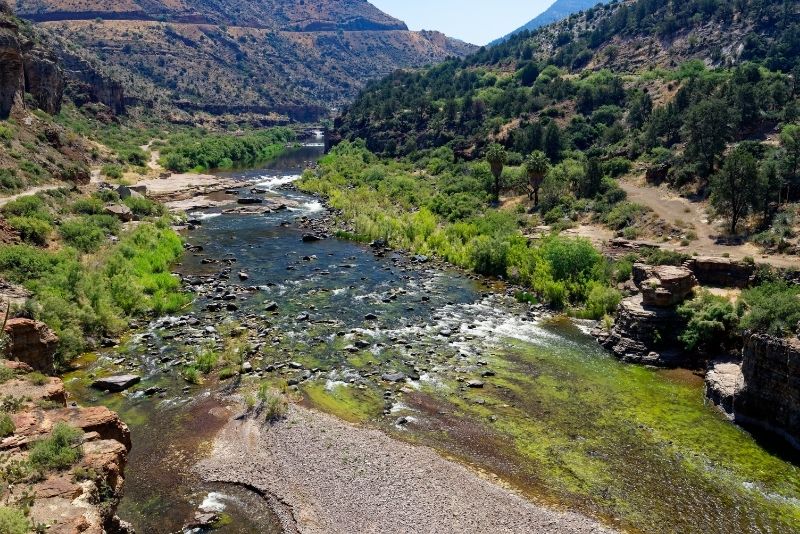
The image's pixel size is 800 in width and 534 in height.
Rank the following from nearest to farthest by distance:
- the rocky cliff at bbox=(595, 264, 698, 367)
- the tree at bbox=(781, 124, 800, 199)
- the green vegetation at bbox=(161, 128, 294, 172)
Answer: the rocky cliff at bbox=(595, 264, 698, 367), the tree at bbox=(781, 124, 800, 199), the green vegetation at bbox=(161, 128, 294, 172)

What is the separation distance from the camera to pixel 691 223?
166ft

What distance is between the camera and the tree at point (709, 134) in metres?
56.6

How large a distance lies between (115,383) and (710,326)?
1209 inches

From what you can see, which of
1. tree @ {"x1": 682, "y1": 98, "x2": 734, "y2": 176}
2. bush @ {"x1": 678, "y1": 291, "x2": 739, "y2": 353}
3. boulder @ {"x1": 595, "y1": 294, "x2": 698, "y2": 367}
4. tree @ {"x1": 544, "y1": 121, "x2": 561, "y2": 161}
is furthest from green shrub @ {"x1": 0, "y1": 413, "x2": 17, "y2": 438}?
tree @ {"x1": 544, "y1": 121, "x2": 561, "y2": 161}

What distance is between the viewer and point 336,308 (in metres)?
38.9

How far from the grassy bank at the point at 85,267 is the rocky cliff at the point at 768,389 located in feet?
106

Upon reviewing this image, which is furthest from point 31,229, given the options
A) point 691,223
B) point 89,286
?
point 691,223

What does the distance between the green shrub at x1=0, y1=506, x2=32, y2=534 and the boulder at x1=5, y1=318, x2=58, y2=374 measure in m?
13.0

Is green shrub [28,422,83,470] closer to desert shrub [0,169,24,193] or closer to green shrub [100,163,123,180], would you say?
desert shrub [0,169,24,193]

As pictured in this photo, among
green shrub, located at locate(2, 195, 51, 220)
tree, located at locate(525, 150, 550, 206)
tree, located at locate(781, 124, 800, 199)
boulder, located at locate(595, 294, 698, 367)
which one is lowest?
boulder, located at locate(595, 294, 698, 367)

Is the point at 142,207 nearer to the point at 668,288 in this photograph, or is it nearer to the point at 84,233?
the point at 84,233

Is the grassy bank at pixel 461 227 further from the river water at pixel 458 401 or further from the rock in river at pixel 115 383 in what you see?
the rock in river at pixel 115 383

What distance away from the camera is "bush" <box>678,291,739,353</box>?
3052cm

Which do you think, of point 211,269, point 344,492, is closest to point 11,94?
point 211,269
